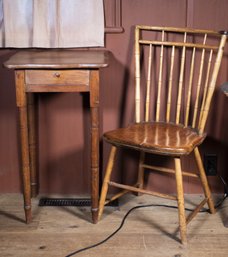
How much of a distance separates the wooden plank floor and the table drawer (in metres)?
0.70

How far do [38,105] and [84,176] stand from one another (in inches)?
18.5

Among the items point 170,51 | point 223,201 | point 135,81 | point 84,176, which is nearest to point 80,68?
point 135,81

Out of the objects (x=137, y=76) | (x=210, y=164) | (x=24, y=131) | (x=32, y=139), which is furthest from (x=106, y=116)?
(x=210, y=164)

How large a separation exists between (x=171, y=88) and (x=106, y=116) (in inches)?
14.9

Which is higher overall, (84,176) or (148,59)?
(148,59)

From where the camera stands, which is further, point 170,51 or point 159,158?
point 159,158

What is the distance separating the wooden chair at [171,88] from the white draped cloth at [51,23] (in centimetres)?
23

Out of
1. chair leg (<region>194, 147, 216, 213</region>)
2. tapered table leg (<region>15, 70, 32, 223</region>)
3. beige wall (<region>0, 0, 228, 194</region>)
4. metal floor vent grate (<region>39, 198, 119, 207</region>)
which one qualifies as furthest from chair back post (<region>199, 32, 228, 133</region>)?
tapered table leg (<region>15, 70, 32, 223</region>)

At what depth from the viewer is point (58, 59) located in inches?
75.7

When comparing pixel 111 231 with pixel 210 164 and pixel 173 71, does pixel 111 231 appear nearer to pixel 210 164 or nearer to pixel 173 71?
pixel 210 164

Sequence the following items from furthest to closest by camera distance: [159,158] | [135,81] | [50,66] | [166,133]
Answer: [159,158]
[135,81]
[166,133]
[50,66]

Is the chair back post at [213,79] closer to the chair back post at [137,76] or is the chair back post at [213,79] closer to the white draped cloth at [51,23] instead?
the chair back post at [137,76]

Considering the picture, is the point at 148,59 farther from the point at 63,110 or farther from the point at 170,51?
the point at 63,110

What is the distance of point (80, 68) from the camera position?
1.83m
